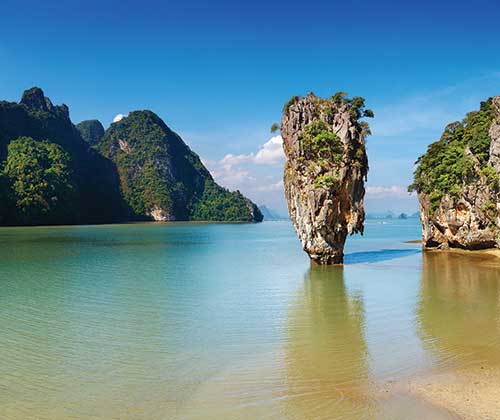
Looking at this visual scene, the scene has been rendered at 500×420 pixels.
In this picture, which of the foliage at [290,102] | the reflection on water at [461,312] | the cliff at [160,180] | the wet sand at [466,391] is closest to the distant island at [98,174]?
the cliff at [160,180]

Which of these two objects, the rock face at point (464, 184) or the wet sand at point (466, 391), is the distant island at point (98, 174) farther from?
the wet sand at point (466, 391)

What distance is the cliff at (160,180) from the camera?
437 ft

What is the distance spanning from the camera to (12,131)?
104562 millimetres

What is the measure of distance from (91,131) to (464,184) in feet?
578

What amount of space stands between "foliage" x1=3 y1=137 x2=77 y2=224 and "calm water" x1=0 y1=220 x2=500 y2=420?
71.2 meters

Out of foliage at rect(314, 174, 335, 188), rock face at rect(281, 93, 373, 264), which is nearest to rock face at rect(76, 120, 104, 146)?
rock face at rect(281, 93, 373, 264)

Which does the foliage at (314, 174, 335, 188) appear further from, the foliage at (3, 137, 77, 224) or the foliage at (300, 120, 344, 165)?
the foliage at (3, 137, 77, 224)

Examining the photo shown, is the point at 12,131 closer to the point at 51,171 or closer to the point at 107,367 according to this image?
the point at 51,171

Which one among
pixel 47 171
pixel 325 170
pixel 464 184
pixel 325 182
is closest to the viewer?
pixel 325 182

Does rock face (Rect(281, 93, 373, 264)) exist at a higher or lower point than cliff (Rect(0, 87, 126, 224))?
lower

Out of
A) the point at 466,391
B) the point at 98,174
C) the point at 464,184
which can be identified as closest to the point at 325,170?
the point at 464,184

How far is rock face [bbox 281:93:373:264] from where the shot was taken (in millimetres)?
23297

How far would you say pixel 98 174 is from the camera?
458ft

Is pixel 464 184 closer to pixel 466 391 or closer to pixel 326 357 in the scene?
pixel 326 357
